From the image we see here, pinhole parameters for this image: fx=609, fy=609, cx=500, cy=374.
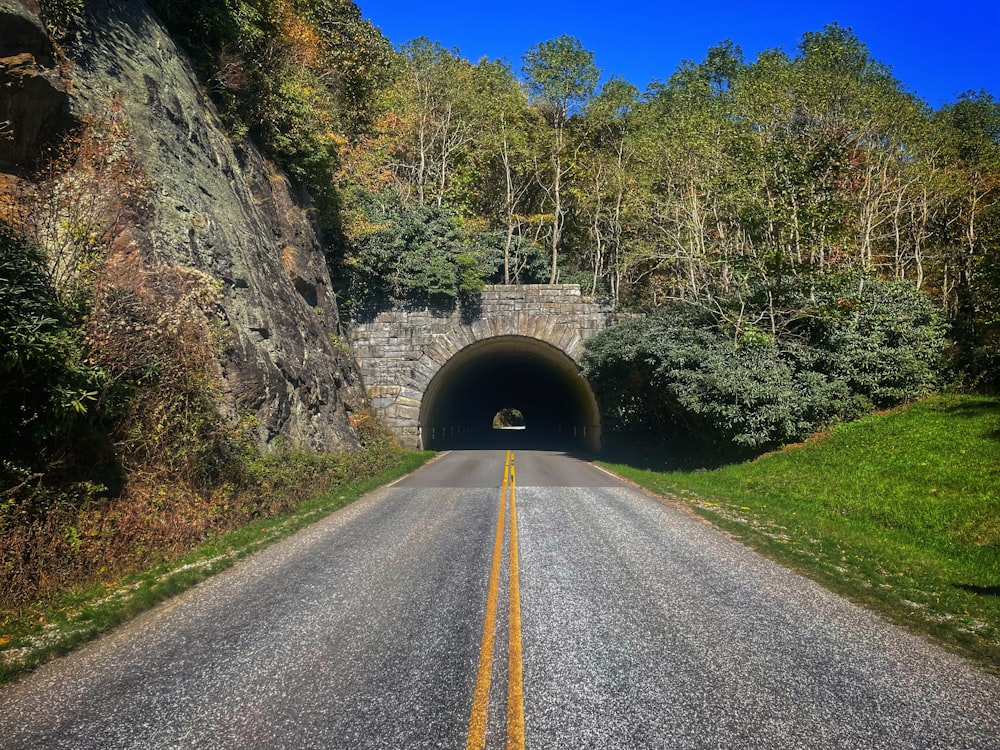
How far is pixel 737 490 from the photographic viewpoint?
677 inches

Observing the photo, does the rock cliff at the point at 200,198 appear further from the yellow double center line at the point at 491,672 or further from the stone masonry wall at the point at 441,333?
the yellow double center line at the point at 491,672

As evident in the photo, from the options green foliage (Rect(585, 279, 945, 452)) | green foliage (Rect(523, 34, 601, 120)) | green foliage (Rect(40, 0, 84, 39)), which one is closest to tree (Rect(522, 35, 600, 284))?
green foliage (Rect(523, 34, 601, 120))

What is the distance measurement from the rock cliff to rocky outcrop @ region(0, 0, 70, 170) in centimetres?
2

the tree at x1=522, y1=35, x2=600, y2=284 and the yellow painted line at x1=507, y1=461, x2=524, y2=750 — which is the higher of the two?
the tree at x1=522, y1=35, x2=600, y2=284

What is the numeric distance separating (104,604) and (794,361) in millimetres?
21237

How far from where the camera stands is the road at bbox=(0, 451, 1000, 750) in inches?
177

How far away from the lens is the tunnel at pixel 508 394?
31.7m

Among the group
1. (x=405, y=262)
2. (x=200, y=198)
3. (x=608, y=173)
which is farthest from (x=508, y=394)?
(x=200, y=198)

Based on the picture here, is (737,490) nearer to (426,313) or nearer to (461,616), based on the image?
(461,616)

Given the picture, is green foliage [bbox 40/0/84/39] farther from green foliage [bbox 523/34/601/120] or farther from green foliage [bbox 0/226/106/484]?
green foliage [bbox 523/34/601/120]

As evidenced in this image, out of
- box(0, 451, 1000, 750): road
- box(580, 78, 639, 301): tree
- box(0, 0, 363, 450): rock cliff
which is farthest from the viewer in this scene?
box(580, 78, 639, 301): tree

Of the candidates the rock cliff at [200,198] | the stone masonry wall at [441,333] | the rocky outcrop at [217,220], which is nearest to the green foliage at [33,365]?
the rock cliff at [200,198]

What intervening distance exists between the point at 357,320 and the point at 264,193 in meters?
9.56

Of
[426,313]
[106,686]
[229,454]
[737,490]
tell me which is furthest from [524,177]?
[106,686]
